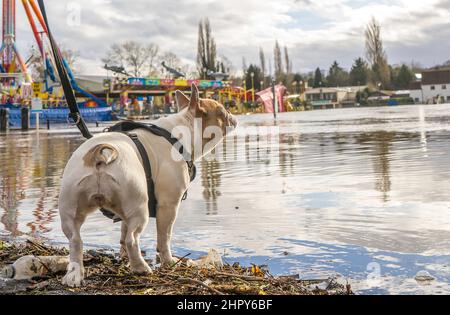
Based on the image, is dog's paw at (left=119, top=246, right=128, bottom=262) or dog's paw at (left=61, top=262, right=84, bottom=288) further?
dog's paw at (left=119, top=246, right=128, bottom=262)

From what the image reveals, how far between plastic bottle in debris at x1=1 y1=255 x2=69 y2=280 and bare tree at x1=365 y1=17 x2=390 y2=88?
126395 millimetres

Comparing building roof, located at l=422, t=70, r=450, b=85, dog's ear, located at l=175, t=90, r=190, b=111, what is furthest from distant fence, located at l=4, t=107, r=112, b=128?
building roof, located at l=422, t=70, r=450, b=85

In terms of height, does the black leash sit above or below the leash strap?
above

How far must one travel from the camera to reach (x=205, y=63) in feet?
323

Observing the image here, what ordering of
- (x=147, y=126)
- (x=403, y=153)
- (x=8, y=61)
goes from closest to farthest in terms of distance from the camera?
(x=147, y=126) < (x=403, y=153) < (x=8, y=61)

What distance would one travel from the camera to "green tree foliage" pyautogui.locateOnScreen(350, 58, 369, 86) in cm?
14688

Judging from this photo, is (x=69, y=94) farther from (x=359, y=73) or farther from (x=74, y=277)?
(x=359, y=73)

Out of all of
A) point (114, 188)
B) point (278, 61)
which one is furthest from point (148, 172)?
point (278, 61)

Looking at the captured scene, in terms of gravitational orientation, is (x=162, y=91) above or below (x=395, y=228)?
above

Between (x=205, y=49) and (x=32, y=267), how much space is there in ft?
316

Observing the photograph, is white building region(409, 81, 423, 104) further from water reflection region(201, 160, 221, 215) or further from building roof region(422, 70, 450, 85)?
water reflection region(201, 160, 221, 215)
